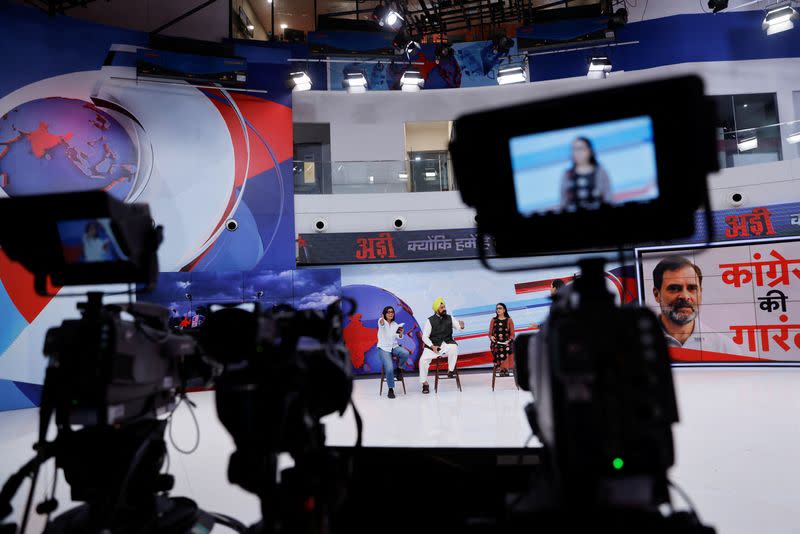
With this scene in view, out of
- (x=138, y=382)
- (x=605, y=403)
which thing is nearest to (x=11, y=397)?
(x=138, y=382)

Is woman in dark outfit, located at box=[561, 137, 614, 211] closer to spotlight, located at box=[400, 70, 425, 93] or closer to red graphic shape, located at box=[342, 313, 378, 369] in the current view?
red graphic shape, located at box=[342, 313, 378, 369]

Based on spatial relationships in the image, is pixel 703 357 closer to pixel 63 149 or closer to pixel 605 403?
pixel 605 403

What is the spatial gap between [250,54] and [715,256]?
8449 millimetres

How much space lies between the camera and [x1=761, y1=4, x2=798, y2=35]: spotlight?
7.47 metres

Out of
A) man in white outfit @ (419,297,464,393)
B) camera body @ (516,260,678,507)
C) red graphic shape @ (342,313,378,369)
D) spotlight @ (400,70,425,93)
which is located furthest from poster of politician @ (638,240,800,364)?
camera body @ (516,260,678,507)

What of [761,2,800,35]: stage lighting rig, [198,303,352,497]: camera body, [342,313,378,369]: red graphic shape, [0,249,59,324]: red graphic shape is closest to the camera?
[198,303,352,497]: camera body

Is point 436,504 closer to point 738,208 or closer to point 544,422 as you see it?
point 544,422

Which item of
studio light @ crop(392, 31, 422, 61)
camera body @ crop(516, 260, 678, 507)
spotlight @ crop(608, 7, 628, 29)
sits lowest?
camera body @ crop(516, 260, 678, 507)

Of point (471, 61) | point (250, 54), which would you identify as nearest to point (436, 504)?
point (250, 54)

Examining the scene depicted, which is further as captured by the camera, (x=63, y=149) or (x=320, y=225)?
(x=320, y=225)

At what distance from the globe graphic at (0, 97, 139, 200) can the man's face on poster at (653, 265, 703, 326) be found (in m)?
8.52

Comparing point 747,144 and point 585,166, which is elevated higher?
point 747,144

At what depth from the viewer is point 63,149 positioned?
6266mm

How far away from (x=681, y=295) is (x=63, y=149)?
31.0 ft
